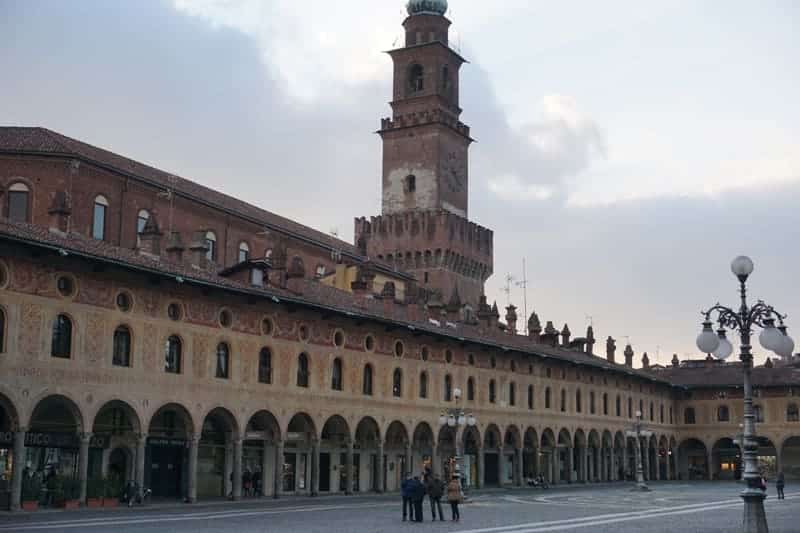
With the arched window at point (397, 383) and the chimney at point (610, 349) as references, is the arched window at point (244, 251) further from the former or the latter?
the chimney at point (610, 349)

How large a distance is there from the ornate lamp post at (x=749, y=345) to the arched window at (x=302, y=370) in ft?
73.2

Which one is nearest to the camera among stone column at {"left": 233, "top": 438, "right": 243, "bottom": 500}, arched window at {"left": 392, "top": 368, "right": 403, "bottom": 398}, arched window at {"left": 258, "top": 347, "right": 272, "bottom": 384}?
stone column at {"left": 233, "top": 438, "right": 243, "bottom": 500}

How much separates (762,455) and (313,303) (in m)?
49.4

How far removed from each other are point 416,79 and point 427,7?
5.32 m

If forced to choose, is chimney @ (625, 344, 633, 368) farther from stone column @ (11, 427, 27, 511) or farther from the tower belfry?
stone column @ (11, 427, 27, 511)

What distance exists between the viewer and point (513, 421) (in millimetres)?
54312

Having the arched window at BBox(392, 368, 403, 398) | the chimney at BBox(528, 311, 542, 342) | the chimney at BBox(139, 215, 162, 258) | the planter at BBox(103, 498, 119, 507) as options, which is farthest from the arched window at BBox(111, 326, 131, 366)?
the chimney at BBox(528, 311, 542, 342)

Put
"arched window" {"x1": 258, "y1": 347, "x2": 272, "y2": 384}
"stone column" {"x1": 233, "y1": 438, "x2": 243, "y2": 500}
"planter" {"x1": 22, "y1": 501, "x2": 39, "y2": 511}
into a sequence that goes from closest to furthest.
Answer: "planter" {"x1": 22, "y1": 501, "x2": 39, "y2": 511}
"stone column" {"x1": 233, "y1": 438, "x2": 243, "y2": 500}
"arched window" {"x1": 258, "y1": 347, "x2": 272, "y2": 384}

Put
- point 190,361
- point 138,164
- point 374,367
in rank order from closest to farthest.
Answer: point 190,361 < point 374,367 < point 138,164

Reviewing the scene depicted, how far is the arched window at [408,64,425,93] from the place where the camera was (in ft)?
258

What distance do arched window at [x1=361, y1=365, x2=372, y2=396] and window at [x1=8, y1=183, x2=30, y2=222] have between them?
13993 mm

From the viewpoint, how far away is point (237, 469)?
36.1m

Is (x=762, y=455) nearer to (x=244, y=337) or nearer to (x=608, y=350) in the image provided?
(x=608, y=350)

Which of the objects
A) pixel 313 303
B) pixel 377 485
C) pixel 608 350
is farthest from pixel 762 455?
pixel 313 303
